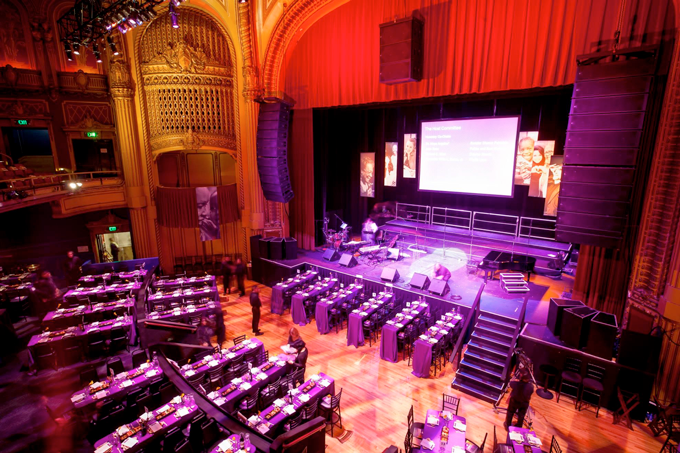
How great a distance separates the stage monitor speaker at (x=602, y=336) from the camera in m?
7.08

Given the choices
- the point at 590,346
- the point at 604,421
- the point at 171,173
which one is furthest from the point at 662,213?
the point at 171,173

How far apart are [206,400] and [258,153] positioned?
8809 mm

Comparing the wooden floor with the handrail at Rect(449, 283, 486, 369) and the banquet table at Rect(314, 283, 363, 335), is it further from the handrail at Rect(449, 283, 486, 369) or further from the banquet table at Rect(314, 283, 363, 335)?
the banquet table at Rect(314, 283, 363, 335)

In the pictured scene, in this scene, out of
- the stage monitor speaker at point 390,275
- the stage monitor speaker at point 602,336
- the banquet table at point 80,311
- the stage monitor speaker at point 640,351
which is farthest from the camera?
the stage monitor speaker at point 390,275

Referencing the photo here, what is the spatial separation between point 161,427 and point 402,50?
9889 millimetres

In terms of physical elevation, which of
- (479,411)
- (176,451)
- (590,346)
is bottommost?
(479,411)

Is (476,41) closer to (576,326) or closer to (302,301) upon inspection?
(576,326)

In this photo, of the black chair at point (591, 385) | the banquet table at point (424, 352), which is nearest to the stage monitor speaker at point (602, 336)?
the black chair at point (591, 385)

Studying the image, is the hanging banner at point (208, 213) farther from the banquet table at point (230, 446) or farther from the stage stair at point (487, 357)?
the stage stair at point (487, 357)

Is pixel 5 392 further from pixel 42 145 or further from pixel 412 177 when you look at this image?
pixel 412 177

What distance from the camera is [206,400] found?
625 cm

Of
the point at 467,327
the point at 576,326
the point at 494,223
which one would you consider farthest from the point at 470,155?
the point at 576,326

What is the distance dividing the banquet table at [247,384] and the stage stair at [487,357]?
3.94m

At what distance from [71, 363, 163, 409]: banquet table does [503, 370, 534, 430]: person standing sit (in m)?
6.79
